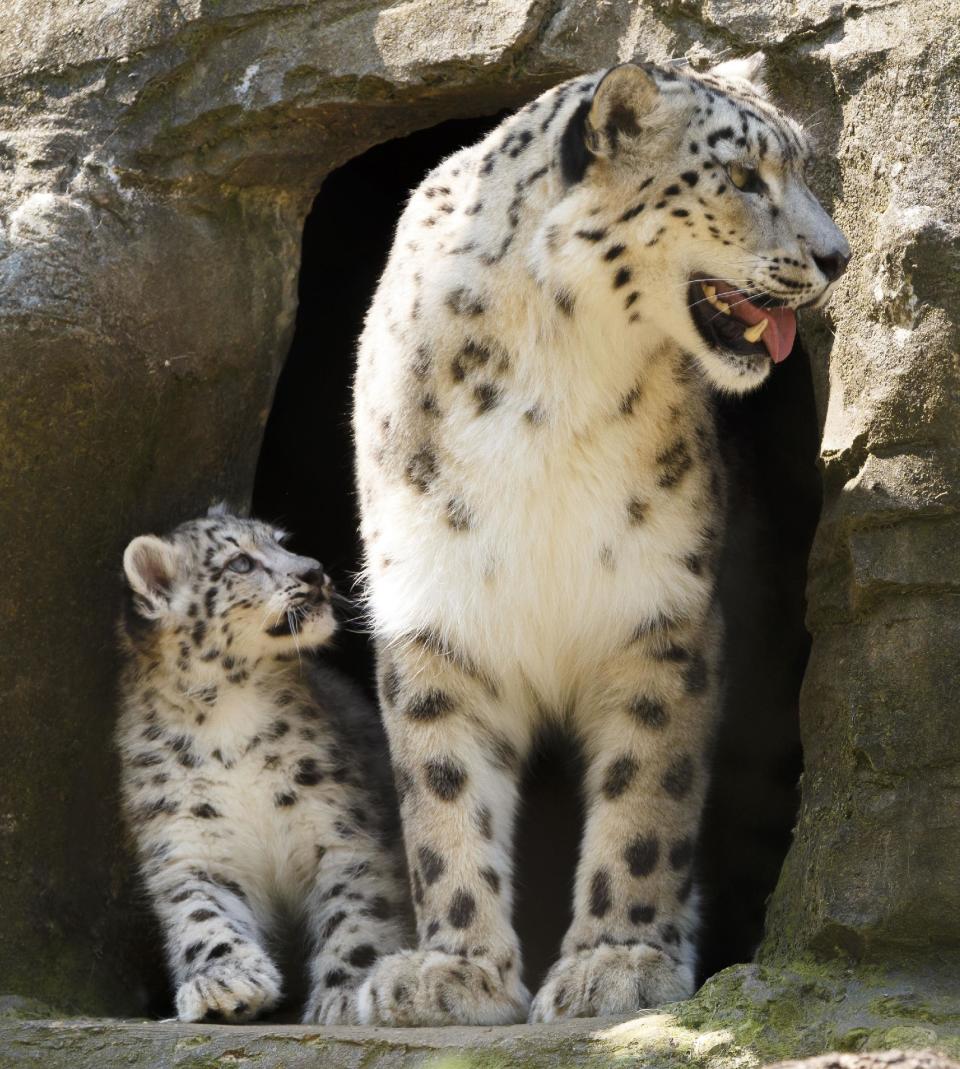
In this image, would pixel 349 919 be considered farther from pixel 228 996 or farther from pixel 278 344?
pixel 278 344

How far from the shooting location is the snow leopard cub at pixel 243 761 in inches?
186

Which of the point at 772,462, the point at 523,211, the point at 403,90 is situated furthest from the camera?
the point at 772,462

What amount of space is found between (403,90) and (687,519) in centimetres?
151

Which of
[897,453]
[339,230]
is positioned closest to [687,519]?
[897,453]

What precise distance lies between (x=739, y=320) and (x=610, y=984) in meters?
1.62

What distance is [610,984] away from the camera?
3.95 m

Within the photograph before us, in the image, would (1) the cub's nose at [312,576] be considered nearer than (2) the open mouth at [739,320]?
No

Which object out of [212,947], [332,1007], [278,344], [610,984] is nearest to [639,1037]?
[610,984]

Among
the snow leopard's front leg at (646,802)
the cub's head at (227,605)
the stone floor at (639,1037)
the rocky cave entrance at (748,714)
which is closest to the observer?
the stone floor at (639,1037)

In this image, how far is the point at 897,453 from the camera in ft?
13.3

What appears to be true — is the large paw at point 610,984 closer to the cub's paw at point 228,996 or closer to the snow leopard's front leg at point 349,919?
the snow leopard's front leg at point 349,919

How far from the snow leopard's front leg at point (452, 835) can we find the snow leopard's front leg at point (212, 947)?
336 millimetres

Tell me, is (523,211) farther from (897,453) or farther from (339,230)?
(339,230)

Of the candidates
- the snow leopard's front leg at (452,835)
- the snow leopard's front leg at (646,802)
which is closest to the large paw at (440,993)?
the snow leopard's front leg at (452,835)
